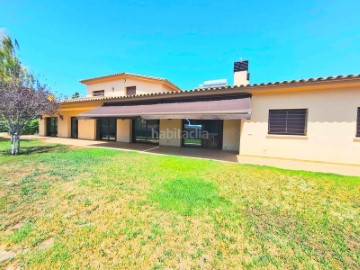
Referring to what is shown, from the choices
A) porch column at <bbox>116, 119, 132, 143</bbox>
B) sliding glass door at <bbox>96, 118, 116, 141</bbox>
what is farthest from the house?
sliding glass door at <bbox>96, 118, 116, 141</bbox>

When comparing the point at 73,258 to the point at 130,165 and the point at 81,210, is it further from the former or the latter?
the point at 130,165

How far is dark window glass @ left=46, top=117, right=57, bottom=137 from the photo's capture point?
25141 millimetres

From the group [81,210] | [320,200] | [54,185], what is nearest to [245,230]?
[320,200]

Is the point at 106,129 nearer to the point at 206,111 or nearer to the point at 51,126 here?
the point at 51,126

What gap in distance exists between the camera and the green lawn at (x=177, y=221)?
2.95 metres

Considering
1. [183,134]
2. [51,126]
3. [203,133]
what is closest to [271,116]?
[203,133]

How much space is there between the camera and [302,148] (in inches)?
408

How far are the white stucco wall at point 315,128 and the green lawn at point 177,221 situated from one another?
3432mm

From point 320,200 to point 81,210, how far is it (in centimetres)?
722

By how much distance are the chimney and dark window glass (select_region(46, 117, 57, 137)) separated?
87.2 feet

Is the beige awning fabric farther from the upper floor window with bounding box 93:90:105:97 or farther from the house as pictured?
the upper floor window with bounding box 93:90:105:97

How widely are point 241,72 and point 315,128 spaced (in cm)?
924

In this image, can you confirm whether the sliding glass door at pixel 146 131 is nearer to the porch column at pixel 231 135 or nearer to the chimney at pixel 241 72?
the porch column at pixel 231 135

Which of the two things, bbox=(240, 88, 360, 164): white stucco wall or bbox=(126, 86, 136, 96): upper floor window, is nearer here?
bbox=(240, 88, 360, 164): white stucco wall
